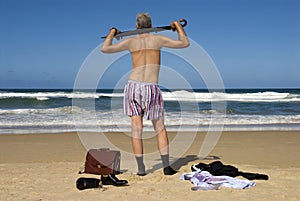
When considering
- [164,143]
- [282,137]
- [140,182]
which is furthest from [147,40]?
[282,137]

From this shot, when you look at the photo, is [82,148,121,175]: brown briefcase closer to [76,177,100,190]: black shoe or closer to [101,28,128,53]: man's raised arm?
[76,177,100,190]: black shoe

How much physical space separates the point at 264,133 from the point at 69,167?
23.2ft

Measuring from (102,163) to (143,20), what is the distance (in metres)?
1.99

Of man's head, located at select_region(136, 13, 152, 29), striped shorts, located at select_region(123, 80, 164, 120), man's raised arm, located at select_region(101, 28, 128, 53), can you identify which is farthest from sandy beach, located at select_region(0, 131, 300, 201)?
man's head, located at select_region(136, 13, 152, 29)

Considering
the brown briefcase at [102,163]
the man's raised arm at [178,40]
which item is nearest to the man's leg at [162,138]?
the brown briefcase at [102,163]

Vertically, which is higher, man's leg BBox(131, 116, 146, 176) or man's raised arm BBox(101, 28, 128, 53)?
man's raised arm BBox(101, 28, 128, 53)

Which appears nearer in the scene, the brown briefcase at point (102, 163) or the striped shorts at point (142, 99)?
the striped shorts at point (142, 99)

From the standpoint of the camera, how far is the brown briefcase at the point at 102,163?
198 inches

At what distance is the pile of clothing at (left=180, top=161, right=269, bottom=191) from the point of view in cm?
423

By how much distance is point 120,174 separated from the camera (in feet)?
16.5

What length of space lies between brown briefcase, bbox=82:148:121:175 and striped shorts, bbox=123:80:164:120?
74 centimetres

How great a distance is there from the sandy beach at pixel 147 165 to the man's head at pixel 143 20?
1948mm

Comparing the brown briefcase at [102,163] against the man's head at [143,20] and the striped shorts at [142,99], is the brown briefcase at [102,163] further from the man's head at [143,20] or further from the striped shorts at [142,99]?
the man's head at [143,20]

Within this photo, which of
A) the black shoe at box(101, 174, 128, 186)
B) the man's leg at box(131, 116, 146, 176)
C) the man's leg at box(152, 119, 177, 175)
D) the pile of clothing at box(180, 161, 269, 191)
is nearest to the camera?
the pile of clothing at box(180, 161, 269, 191)
